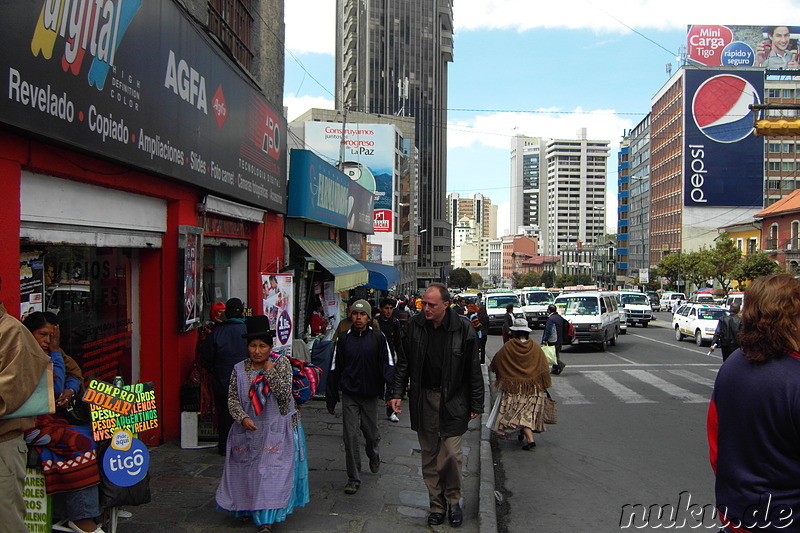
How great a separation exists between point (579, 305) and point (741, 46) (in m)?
78.1

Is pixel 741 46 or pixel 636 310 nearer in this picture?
pixel 636 310

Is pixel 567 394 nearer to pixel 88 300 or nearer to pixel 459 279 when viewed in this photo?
pixel 88 300

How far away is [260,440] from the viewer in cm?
Result: 497

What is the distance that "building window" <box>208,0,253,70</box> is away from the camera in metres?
9.95

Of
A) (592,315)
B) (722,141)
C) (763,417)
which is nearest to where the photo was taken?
(763,417)

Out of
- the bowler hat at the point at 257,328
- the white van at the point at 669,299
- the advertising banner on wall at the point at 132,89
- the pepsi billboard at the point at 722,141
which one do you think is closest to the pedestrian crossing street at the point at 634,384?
the advertising banner on wall at the point at 132,89

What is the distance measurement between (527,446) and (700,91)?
8567 centimetres

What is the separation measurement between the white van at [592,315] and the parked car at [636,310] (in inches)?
481

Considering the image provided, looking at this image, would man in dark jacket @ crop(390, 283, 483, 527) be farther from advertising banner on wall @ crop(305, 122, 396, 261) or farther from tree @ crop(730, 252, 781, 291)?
advertising banner on wall @ crop(305, 122, 396, 261)

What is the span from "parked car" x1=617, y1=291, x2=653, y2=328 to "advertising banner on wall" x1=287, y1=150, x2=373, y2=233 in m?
20.5

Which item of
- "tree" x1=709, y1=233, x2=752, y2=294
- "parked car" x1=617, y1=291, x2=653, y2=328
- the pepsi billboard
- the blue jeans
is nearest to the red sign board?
"tree" x1=709, y1=233, x2=752, y2=294

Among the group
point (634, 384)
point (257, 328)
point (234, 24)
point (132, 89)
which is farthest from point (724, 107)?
point (257, 328)

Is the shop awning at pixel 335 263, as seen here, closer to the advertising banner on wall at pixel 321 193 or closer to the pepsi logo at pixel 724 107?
the advertising banner on wall at pixel 321 193

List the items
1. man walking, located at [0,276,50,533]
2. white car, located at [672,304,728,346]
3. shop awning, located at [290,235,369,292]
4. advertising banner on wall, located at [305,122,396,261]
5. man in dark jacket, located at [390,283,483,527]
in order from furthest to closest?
1. advertising banner on wall, located at [305,122,396,261]
2. white car, located at [672,304,728,346]
3. shop awning, located at [290,235,369,292]
4. man in dark jacket, located at [390,283,483,527]
5. man walking, located at [0,276,50,533]
